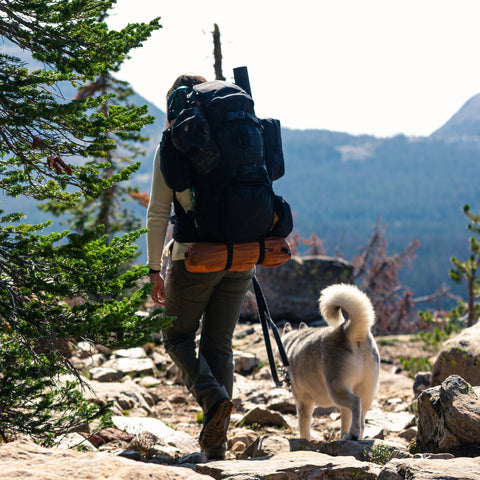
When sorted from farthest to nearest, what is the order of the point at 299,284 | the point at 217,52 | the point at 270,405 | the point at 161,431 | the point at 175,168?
the point at 299,284 → the point at 217,52 → the point at 270,405 → the point at 161,431 → the point at 175,168

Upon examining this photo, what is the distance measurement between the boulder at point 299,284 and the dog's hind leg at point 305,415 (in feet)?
30.6

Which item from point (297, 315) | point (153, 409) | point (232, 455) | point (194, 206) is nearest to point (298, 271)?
point (297, 315)

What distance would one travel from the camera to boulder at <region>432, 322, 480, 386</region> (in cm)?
526

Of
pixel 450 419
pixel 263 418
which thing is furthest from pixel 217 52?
pixel 450 419

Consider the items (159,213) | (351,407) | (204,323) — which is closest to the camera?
(159,213)

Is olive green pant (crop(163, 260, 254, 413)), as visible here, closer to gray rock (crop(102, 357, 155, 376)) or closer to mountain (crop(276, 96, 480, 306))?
gray rock (crop(102, 357, 155, 376))

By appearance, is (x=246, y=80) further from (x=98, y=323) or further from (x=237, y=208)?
(x=98, y=323)

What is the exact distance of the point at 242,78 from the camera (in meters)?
3.80

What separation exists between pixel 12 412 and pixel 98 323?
99cm

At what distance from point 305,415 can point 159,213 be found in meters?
2.82

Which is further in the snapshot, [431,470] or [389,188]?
[389,188]

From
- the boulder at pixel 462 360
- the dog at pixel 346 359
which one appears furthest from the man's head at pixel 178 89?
the boulder at pixel 462 360

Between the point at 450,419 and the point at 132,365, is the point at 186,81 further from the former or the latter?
the point at 132,365

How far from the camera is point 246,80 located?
12.5 ft
